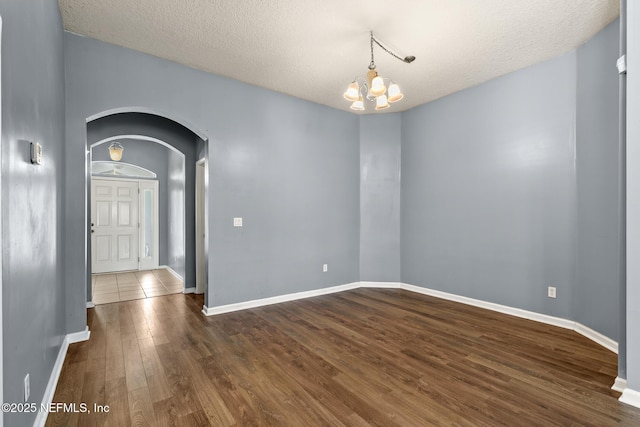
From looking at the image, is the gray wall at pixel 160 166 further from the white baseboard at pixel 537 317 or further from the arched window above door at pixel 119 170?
the white baseboard at pixel 537 317

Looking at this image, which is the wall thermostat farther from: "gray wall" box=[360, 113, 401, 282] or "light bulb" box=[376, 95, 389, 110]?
"gray wall" box=[360, 113, 401, 282]

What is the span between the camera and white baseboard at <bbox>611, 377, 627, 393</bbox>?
6.89 ft

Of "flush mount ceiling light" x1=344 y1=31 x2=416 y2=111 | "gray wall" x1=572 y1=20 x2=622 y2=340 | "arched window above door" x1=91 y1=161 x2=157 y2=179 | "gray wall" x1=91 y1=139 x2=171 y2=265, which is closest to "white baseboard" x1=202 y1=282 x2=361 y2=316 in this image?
"flush mount ceiling light" x1=344 y1=31 x2=416 y2=111

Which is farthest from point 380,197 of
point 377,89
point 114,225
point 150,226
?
point 114,225

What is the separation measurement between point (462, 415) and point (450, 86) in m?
3.91

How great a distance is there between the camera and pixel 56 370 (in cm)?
226

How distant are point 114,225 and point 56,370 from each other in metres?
4.92

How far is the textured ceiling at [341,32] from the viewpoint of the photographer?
103 inches

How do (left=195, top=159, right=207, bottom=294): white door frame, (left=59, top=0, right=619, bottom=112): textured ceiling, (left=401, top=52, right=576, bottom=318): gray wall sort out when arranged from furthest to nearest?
(left=195, top=159, right=207, bottom=294): white door frame < (left=401, top=52, right=576, bottom=318): gray wall < (left=59, top=0, right=619, bottom=112): textured ceiling

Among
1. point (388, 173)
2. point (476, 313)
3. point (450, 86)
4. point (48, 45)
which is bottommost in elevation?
point (476, 313)

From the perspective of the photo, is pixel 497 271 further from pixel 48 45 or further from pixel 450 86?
pixel 48 45

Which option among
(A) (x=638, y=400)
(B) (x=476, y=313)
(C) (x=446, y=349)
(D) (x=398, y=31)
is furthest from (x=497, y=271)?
(D) (x=398, y=31)

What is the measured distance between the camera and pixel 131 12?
2.71 metres

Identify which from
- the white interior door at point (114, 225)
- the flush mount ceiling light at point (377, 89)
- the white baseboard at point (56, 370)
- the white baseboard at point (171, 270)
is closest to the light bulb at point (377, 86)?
the flush mount ceiling light at point (377, 89)
